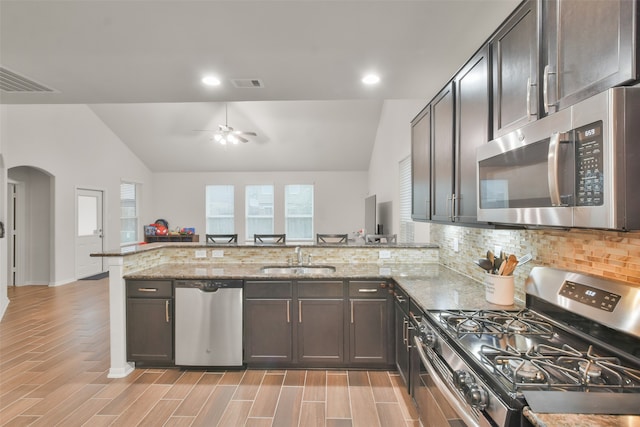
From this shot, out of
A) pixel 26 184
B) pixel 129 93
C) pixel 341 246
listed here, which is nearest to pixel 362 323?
pixel 341 246

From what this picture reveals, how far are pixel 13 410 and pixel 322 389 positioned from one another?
2274 mm

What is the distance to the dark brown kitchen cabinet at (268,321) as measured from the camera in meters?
2.82

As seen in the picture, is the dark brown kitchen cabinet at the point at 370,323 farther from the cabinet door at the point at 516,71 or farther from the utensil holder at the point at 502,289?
the cabinet door at the point at 516,71

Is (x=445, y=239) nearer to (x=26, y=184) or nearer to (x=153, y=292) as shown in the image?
(x=153, y=292)

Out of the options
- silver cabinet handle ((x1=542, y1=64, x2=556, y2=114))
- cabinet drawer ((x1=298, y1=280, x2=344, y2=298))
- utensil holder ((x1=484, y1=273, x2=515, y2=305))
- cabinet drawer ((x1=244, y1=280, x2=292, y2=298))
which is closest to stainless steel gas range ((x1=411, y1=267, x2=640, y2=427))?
utensil holder ((x1=484, y1=273, x2=515, y2=305))

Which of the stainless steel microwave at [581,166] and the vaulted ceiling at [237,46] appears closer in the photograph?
the stainless steel microwave at [581,166]

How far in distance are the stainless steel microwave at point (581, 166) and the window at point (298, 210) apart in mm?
7978

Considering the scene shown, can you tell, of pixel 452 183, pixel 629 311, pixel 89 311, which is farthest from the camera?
pixel 89 311


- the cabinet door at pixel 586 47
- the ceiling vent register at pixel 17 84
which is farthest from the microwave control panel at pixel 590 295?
the ceiling vent register at pixel 17 84

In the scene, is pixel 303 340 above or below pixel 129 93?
below

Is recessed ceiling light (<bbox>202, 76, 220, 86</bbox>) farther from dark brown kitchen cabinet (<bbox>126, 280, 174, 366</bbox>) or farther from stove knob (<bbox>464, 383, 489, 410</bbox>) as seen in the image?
stove knob (<bbox>464, 383, 489, 410</bbox>)

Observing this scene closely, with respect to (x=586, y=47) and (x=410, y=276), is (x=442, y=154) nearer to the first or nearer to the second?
(x=410, y=276)

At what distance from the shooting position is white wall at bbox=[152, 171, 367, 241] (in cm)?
920

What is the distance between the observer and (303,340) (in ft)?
9.29
